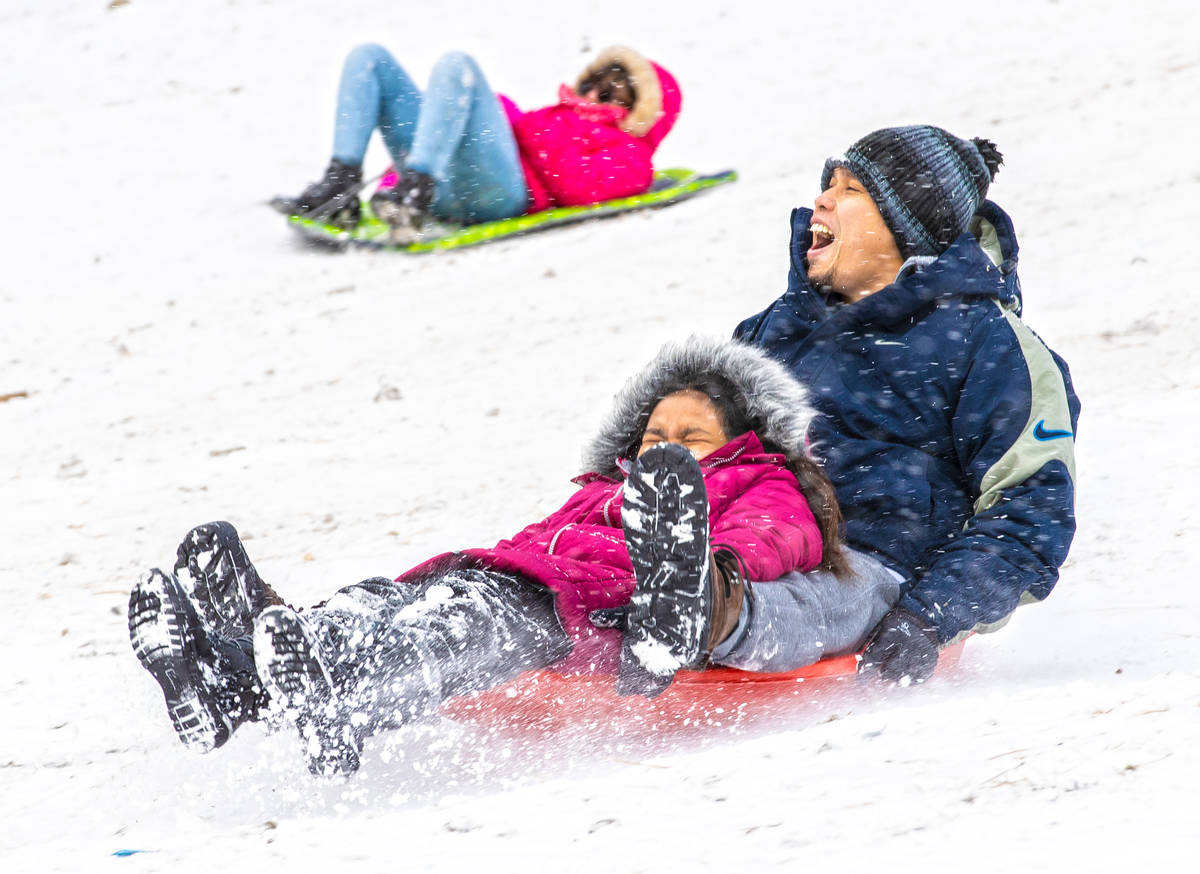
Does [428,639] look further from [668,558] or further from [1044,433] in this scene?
[1044,433]

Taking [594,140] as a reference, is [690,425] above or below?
below

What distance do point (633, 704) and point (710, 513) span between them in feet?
1.13

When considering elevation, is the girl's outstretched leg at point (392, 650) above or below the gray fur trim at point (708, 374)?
below

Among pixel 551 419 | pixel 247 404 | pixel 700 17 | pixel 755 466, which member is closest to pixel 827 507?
pixel 755 466

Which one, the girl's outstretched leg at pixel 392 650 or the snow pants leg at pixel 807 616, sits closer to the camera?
the girl's outstretched leg at pixel 392 650

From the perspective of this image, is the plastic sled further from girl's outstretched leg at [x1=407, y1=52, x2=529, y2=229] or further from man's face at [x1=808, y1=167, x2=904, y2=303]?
man's face at [x1=808, y1=167, x2=904, y2=303]

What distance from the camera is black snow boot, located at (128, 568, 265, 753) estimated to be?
72.6 inches

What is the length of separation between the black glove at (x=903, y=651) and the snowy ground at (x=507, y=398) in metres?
0.05

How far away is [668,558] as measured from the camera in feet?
6.11

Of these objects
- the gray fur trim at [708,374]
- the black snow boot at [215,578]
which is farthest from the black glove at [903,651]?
the black snow boot at [215,578]

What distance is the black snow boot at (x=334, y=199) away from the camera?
6.00 metres

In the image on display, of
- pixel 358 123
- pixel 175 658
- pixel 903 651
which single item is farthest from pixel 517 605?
pixel 358 123

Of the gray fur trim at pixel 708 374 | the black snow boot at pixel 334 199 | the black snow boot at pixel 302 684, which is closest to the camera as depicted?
the black snow boot at pixel 302 684

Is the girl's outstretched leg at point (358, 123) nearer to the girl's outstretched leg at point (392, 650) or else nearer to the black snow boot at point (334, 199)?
the black snow boot at point (334, 199)
